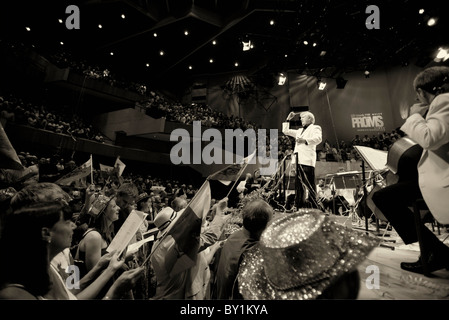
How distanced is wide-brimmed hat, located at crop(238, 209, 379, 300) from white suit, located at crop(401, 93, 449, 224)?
Answer: 1.05 m

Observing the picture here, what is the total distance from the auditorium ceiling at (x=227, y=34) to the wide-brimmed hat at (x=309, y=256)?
8021 millimetres

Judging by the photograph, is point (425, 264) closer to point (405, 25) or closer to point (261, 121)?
point (405, 25)

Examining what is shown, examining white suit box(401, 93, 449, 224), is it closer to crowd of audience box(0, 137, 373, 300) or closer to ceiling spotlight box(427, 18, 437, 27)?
crowd of audience box(0, 137, 373, 300)

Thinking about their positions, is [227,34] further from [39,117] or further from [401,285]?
[401,285]

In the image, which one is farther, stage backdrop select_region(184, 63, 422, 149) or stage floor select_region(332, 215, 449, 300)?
stage backdrop select_region(184, 63, 422, 149)

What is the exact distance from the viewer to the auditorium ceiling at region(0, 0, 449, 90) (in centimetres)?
702

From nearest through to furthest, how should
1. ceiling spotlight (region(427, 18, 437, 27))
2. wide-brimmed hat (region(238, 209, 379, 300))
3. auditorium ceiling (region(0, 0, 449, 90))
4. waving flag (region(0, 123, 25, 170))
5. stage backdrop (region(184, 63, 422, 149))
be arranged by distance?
wide-brimmed hat (region(238, 209, 379, 300)) < waving flag (region(0, 123, 25, 170)) < ceiling spotlight (region(427, 18, 437, 27)) < auditorium ceiling (region(0, 0, 449, 90)) < stage backdrop (region(184, 63, 422, 149))

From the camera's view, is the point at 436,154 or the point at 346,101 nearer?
the point at 436,154

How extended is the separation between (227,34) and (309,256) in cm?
1410

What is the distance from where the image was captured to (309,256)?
0.65m

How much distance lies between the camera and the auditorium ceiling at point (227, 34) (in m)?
7.02

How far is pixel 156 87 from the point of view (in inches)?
732

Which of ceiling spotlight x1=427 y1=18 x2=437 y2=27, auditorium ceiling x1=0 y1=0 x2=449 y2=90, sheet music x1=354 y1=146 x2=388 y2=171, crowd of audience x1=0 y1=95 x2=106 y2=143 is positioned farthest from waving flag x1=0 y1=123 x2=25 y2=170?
crowd of audience x1=0 y1=95 x2=106 y2=143

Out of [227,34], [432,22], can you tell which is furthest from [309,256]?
[227,34]
